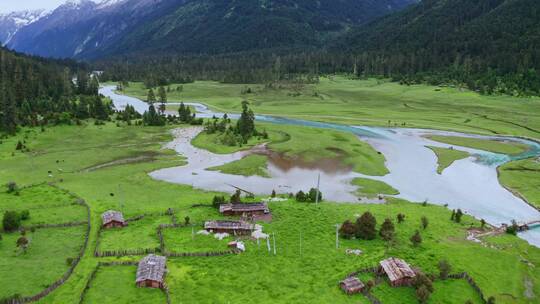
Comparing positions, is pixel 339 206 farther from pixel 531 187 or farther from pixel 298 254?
pixel 531 187

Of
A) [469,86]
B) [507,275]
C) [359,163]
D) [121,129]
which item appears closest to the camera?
[507,275]

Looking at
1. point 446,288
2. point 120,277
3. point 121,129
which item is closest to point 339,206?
point 446,288

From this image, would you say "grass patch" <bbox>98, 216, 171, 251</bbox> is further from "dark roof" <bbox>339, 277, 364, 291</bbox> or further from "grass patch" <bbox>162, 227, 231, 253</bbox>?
"dark roof" <bbox>339, 277, 364, 291</bbox>

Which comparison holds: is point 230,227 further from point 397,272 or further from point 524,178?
point 524,178

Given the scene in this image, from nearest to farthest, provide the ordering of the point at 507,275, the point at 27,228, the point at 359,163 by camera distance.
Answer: the point at 507,275 < the point at 27,228 < the point at 359,163

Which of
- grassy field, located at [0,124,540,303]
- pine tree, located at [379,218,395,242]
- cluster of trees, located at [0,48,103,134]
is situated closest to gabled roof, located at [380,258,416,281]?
grassy field, located at [0,124,540,303]

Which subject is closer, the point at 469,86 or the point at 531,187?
the point at 531,187
